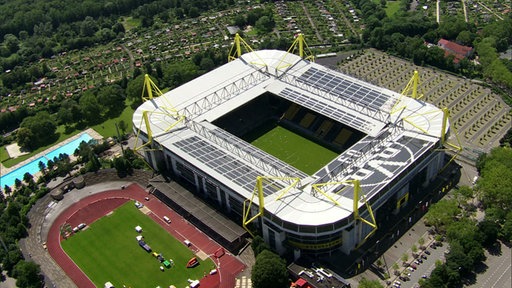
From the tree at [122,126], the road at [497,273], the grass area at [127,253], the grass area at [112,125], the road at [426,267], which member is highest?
the tree at [122,126]

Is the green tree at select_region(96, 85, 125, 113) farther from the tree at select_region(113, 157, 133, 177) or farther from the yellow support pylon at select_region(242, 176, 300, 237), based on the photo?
the yellow support pylon at select_region(242, 176, 300, 237)

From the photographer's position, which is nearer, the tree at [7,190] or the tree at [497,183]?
the tree at [497,183]

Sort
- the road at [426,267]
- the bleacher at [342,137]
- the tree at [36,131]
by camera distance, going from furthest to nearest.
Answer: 1. the tree at [36,131]
2. the bleacher at [342,137]
3. the road at [426,267]

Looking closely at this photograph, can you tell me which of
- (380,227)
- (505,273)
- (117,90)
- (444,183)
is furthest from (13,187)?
(505,273)

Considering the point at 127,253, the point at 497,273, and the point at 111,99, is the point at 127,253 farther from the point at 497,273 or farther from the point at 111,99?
the point at 497,273

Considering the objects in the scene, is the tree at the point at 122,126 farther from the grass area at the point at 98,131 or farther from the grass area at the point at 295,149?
the grass area at the point at 295,149

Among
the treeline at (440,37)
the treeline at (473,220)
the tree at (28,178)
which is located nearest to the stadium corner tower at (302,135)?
the treeline at (473,220)
